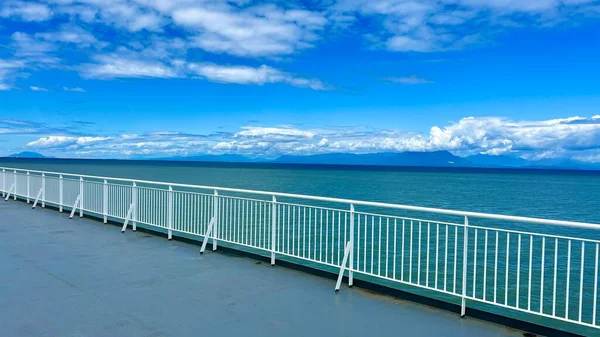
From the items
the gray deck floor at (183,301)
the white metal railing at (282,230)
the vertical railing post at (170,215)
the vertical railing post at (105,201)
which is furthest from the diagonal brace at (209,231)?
the vertical railing post at (105,201)

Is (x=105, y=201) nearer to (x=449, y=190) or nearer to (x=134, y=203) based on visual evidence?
(x=134, y=203)

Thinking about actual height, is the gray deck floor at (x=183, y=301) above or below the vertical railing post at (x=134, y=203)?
below

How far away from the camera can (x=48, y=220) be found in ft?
35.3

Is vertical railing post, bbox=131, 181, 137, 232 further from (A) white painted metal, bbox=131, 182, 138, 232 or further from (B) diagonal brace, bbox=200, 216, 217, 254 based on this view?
(B) diagonal brace, bbox=200, 216, 217, 254

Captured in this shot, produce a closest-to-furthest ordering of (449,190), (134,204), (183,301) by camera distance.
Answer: (183,301) < (134,204) < (449,190)

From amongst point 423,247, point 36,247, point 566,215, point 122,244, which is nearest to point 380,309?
point 122,244

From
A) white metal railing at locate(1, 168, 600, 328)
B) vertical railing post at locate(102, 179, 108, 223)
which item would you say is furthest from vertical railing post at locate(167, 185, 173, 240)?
vertical railing post at locate(102, 179, 108, 223)

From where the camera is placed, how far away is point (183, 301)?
189 inches

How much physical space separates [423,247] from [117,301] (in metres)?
14.0

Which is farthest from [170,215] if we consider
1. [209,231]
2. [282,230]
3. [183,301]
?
[183,301]

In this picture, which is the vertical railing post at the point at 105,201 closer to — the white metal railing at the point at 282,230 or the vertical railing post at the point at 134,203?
the white metal railing at the point at 282,230

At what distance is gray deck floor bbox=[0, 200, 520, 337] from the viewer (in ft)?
13.3

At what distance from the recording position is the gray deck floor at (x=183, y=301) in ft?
13.3

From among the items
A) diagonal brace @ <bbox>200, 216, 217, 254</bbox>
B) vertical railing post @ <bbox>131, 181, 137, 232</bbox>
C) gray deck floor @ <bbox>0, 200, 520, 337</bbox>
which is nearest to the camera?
gray deck floor @ <bbox>0, 200, 520, 337</bbox>
